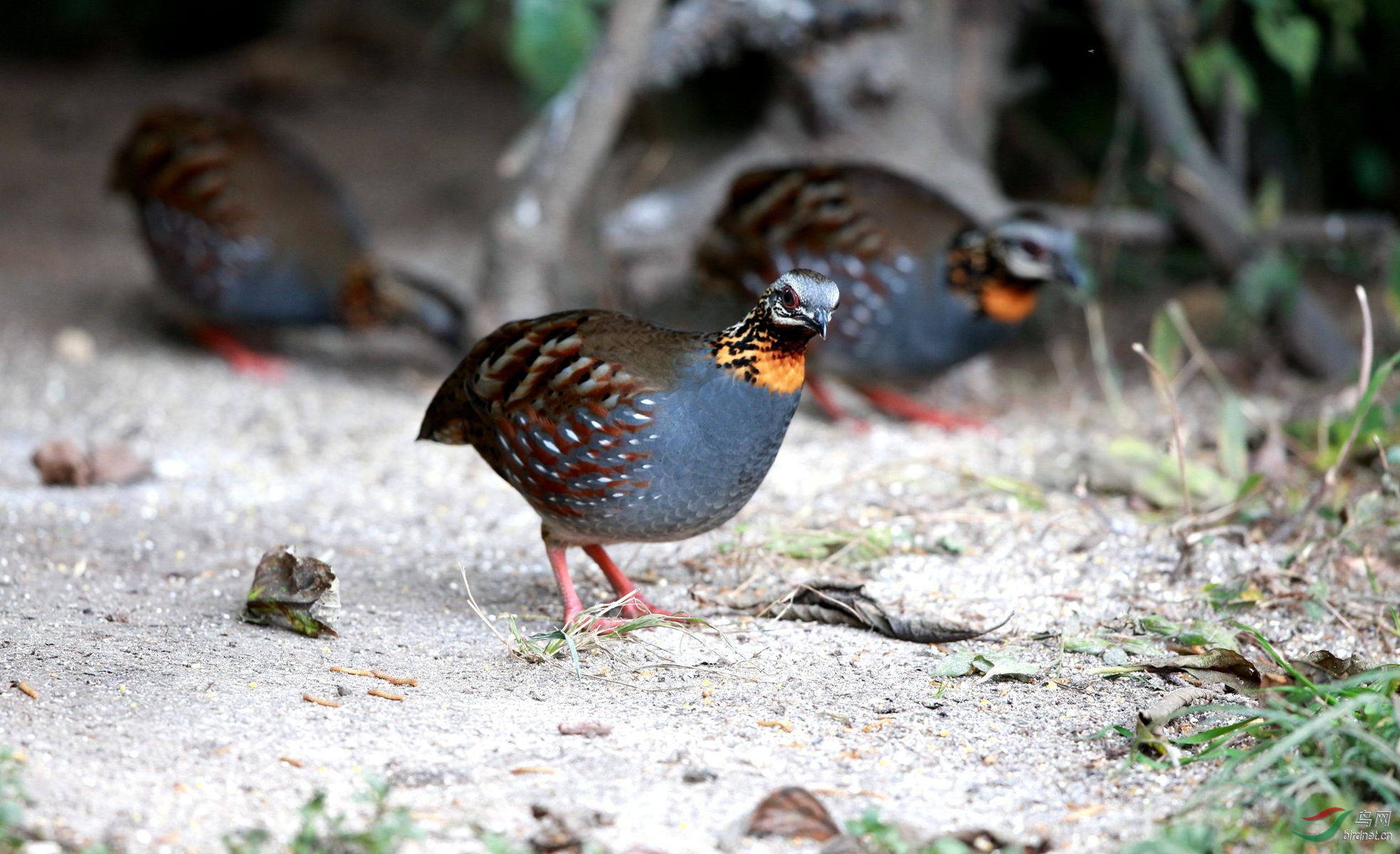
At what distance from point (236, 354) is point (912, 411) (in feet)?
11.1

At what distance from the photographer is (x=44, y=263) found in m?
8.10

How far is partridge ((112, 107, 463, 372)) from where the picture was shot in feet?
22.2

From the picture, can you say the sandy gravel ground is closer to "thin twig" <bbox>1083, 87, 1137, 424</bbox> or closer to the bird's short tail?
"thin twig" <bbox>1083, 87, 1137, 424</bbox>

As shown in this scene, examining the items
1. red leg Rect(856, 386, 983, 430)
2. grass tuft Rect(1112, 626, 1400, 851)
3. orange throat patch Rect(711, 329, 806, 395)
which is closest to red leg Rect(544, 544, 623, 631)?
orange throat patch Rect(711, 329, 806, 395)

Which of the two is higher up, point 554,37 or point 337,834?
point 554,37

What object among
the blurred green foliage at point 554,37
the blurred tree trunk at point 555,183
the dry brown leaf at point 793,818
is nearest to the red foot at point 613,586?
the dry brown leaf at point 793,818

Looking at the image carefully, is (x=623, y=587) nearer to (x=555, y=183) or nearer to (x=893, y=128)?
(x=555, y=183)

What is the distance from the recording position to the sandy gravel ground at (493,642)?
2.61m

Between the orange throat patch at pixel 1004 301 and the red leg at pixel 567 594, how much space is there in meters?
2.63

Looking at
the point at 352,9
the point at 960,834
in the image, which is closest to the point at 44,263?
the point at 352,9

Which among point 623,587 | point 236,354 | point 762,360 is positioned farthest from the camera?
point 236,354

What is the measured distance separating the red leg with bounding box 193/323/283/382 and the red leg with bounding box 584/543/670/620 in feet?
11.5

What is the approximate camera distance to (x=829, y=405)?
20.2ft

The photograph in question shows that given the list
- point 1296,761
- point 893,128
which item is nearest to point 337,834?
point 1296,761
